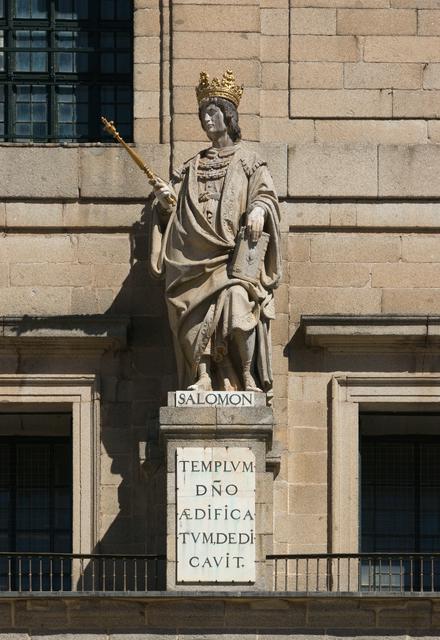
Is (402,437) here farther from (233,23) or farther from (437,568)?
(233,23)

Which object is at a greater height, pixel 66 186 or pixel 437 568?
pixel 66 186

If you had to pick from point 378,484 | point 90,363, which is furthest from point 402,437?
point 90,363

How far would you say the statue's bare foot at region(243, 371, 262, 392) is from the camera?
34406 mm

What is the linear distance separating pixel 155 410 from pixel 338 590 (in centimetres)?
234

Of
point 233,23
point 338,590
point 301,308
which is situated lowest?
point 338,590

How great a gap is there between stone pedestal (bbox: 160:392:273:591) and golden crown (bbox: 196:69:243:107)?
2777 mm

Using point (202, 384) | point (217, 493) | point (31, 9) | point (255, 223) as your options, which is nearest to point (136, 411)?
point (202, 384)

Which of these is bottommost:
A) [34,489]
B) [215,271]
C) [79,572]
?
[79,572]

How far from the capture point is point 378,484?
1415 inches

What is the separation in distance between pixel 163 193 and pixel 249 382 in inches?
73.7

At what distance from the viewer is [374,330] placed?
3525 cm

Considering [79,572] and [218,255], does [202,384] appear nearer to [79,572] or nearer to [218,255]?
[218,255]

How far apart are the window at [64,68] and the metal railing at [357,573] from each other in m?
4.46

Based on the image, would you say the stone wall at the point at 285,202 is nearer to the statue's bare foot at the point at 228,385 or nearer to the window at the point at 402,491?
the window at the point at 402,491
